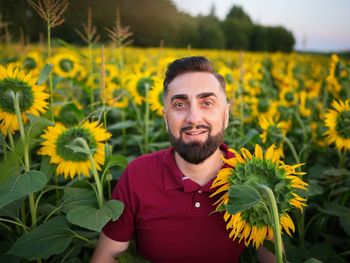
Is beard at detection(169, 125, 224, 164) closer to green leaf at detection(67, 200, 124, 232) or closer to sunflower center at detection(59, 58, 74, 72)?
green leaf at detection(67, 200, 124, 232)

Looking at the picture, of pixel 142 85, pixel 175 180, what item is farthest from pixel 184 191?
pixel 142 85

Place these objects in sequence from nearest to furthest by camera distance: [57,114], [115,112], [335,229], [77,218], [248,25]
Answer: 1. [77,218]
2. [335,229]
3. [57,114]
4. [115,112]
5. [248,25]

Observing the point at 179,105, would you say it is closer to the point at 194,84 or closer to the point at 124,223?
the point at 194,84

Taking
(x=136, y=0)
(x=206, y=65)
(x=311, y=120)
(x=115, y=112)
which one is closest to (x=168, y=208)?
(x=206, y=65)

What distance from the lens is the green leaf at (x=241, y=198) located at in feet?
2.80

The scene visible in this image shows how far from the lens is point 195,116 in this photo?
130 cm

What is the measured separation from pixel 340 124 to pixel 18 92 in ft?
5.28

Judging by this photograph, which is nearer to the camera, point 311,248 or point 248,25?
point 311,248

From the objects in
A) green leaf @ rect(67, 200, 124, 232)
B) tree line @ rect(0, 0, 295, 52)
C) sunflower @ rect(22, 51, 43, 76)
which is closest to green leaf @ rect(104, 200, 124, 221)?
green leaf @ rect(67, 200, 124, 232)

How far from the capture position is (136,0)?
1.45m

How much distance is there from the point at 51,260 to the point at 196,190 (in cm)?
78

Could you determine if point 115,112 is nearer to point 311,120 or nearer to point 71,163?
point 71,163

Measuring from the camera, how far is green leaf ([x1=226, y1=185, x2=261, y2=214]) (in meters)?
0.85

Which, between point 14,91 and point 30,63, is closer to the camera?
point 14,91
